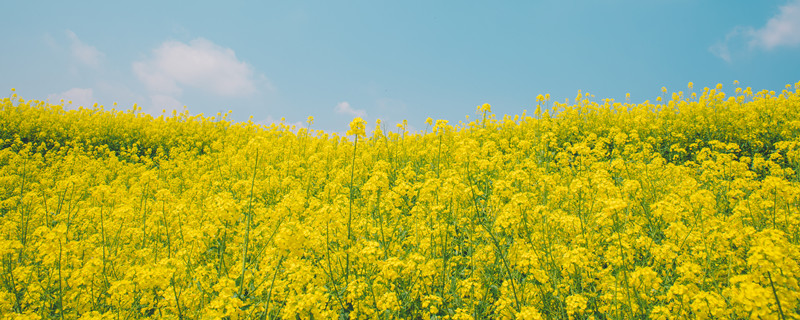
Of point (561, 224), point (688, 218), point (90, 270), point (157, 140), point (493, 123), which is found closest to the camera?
point (90, 270)

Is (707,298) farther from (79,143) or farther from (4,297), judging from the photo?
(79,143)

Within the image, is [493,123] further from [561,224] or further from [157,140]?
[157,140]

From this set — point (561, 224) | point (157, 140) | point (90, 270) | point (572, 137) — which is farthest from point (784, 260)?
point (157, 140)

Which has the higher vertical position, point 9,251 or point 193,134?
point 193,134

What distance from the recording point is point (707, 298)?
213 centimetres

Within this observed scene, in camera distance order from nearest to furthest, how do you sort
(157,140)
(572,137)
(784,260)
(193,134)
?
(784,260) < (572,137) < (157,140) < (193,134)

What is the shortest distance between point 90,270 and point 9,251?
1038 mm

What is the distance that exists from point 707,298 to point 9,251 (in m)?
5.52

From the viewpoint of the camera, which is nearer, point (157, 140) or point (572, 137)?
point (572, 137)

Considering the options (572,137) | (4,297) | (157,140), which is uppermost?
Answer: (157,140)

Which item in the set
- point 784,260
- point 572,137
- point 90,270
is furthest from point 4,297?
point 572,137

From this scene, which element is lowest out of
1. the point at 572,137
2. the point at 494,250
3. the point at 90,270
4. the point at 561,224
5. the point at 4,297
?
the point at 4,297

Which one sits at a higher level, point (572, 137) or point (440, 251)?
point (572, 137)

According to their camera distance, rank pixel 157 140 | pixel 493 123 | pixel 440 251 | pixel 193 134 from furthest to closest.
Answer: pixel 193 134 < pixel 157 140 < pixel 493 123 < pixel 440 251
